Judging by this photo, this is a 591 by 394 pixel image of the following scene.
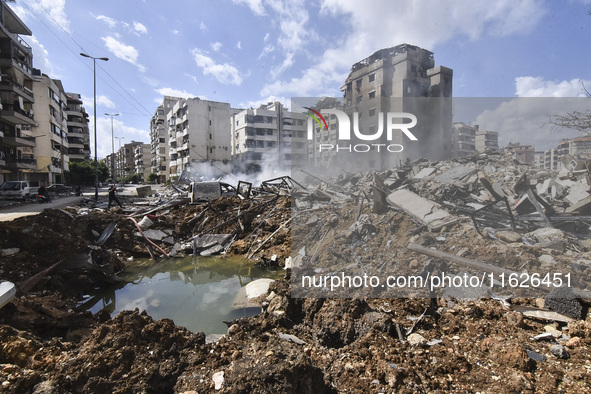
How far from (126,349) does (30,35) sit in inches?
1936

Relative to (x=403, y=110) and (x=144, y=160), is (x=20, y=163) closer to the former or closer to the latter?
(x=403, y=110)

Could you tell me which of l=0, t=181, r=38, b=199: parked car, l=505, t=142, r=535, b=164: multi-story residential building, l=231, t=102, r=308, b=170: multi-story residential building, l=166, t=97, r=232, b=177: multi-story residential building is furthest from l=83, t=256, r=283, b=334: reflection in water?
l=166, t=97, r=232, b=177: multi-story residential building

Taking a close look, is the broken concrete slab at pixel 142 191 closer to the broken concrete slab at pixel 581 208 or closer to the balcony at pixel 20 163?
the balcony at pixel 20 163

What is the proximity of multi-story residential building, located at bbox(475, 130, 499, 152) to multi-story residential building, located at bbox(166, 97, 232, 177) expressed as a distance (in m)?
47.8

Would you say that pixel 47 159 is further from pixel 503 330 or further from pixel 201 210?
pixel 503 330

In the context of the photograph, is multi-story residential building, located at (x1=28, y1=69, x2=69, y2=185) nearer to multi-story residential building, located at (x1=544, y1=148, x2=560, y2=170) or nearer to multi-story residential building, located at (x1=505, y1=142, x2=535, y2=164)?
multi-story residential building, located at (x1=505, y1=142, x2=535, y2=164)

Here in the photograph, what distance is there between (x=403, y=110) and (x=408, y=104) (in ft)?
1.37

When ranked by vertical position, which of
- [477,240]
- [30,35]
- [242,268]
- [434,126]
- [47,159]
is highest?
[30,35]

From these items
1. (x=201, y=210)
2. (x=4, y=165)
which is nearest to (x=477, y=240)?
(x=201, y=210)

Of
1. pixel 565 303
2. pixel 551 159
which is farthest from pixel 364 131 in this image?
pixel 565 303

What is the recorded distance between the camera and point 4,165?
28938 millimetres

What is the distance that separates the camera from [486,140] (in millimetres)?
7273

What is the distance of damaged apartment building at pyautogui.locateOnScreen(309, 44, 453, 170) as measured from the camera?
6.80 metres

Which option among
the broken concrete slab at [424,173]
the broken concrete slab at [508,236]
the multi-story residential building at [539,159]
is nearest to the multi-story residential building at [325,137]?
the broken concrete slab at [424,173]
